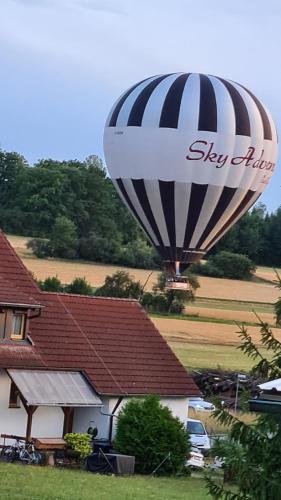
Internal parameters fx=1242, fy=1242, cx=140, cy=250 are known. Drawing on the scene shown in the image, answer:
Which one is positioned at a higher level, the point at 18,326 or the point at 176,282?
the point at 176,282

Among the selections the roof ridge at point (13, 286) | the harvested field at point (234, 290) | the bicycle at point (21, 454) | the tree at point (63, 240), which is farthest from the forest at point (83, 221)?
the bicycle at point (21, 454)

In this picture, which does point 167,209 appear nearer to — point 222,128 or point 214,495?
point 222,128

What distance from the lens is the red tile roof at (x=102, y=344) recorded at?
33.4 m

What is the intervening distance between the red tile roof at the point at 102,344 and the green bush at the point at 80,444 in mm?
2589

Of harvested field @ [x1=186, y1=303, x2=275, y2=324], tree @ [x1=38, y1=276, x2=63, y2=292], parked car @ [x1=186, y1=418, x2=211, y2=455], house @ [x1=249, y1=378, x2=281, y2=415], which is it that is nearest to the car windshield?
parked car @ [x1=186, y1=418, x2=211, y2=455]

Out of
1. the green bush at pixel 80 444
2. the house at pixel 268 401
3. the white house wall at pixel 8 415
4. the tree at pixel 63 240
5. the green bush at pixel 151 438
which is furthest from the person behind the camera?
the tree at pixel 63 240

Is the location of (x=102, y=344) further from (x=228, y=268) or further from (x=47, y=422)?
(x=228, y=268)

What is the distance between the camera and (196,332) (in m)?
62.3

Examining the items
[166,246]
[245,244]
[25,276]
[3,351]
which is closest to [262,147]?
[166,246]

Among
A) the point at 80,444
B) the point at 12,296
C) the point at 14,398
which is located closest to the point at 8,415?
the point at 14,398

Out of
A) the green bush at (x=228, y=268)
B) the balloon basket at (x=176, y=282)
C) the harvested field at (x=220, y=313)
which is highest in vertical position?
the green bush at (x=228, y=268)

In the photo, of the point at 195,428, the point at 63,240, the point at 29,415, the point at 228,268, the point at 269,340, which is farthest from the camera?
the point at 63,240

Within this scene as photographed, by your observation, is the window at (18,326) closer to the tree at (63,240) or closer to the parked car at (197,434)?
the parked car at (197,434)

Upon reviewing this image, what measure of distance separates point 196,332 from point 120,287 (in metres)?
9.42
